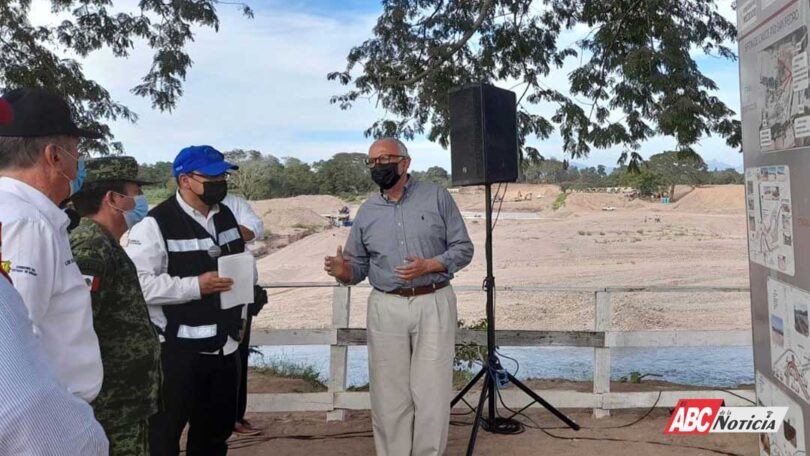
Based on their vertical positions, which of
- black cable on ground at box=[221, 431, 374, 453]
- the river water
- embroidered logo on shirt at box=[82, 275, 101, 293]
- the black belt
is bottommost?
the river water

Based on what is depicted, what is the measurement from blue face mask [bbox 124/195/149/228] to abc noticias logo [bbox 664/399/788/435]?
280 centimetres

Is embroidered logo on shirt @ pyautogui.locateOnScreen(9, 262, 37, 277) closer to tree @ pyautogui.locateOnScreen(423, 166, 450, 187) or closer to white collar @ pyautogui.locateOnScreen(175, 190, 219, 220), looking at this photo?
white collar @ pyautogui.locateOnScreen(175, 190, 219, 220)

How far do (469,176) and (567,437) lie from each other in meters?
2.02

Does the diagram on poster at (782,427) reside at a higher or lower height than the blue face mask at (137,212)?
lower

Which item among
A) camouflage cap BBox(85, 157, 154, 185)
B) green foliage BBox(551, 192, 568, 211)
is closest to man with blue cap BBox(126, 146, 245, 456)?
camouflage cap BBox(85, 157, 154, 185)

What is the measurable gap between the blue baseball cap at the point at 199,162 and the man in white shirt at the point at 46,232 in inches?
47.3

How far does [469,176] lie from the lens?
13.9ft

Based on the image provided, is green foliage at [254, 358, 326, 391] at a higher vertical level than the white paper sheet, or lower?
lower

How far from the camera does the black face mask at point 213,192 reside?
285 cm

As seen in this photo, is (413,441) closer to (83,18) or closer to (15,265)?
(15,265)

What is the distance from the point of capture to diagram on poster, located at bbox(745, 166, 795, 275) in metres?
2.21

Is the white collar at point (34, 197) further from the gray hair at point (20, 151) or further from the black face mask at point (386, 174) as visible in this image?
the black face mask at point (386, 174)

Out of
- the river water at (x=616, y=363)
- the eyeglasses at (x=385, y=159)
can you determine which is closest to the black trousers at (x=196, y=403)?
the eyeglasses at (x=385, y=159)

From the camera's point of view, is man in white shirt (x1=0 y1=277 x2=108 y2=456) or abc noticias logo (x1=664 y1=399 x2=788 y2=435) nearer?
man in white shirt (x1=0 y1=277 x2=108 y2=456)
